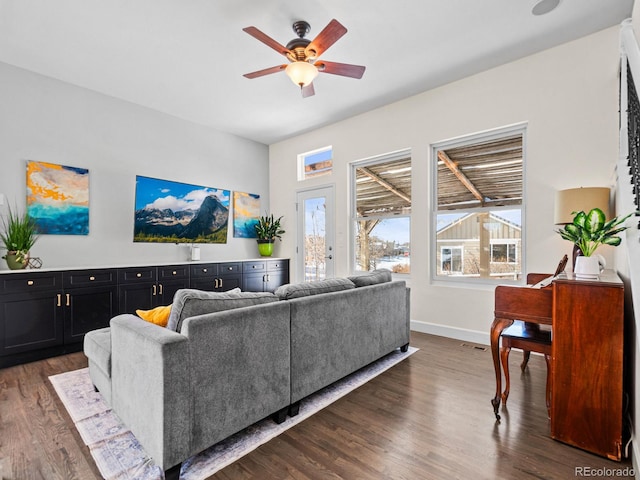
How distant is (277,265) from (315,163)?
193cm

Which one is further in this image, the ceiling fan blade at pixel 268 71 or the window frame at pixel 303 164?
the window frame at pixel 303 164

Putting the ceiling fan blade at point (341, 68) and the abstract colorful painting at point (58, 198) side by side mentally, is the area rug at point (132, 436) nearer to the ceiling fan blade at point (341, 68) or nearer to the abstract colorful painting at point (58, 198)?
the abstract colorful painting at point (58, 198)

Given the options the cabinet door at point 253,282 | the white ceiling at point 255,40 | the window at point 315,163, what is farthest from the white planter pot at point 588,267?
the cabinet door at point 253,282

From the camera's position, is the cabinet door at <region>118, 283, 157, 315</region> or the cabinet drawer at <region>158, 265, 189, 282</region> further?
the cabinet drawer at <region>158, 265, 189, 282</region>

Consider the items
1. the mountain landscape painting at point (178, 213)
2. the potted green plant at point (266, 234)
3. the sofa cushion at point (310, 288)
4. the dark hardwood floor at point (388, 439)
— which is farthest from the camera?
the potted green plant at point (266, 234)

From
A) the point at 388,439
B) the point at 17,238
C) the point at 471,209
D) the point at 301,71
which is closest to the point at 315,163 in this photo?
the point at 471,209

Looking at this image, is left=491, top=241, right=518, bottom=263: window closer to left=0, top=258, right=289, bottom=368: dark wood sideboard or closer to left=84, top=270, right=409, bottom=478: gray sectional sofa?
left=84, top=270, right=409, bottom=478: gray sectional sofa

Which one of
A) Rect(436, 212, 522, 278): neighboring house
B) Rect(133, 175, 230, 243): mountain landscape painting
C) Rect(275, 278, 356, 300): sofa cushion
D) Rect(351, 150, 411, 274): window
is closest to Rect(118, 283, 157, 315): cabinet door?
A: Rect(133, 175, 230, 243): mountain landscape painting

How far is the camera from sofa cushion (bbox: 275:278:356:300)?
2.16 metres

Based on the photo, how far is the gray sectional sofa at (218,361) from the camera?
59.3 inches

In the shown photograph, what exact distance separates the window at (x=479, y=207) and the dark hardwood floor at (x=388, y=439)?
56.2 inches

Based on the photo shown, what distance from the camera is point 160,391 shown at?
1.46 meters

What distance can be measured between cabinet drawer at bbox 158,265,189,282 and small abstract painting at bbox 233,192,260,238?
1392mm

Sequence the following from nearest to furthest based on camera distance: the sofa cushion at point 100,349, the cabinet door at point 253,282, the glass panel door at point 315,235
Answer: the sofa cushion at point 100,349, the cabinet door at point 253,282, the glass panel door at point 315,235
